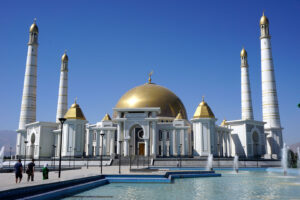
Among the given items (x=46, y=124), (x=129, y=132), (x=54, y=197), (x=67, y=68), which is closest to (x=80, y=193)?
(x=54, y=197)

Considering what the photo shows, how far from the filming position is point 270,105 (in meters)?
44.7

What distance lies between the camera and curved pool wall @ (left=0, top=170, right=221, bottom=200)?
9.69m

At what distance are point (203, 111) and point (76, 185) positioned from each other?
2699 cm

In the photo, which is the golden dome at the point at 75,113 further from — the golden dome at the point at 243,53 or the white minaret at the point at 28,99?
the golden dome at the point at 243,53

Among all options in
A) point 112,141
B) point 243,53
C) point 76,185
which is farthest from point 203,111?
point 76,185

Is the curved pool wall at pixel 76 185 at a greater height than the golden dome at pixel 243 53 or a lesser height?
lesser

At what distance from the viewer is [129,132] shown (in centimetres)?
3841

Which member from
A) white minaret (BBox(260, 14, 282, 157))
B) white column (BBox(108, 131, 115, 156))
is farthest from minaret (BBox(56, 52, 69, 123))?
white minaret (BBox(260, 14, 282, 157))

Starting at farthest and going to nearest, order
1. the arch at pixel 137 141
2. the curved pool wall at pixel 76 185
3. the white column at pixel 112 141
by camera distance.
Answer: the arch at pixel 137 141 < the white column at pixel 112 141 < the curved pool wall at pixel 76 185

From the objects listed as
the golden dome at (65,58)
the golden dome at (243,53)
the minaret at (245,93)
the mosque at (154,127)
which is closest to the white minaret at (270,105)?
the mosque at (154,127)

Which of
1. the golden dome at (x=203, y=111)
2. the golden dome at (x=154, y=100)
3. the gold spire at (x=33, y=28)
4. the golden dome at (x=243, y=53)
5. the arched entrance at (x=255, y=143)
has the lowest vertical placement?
the arched entrance at (x=255, y=143)

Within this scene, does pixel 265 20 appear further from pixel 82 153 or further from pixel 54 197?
pixel 54 197

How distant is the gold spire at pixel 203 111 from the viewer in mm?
37938

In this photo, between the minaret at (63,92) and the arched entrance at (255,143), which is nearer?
the arched entrance at (255,143)
